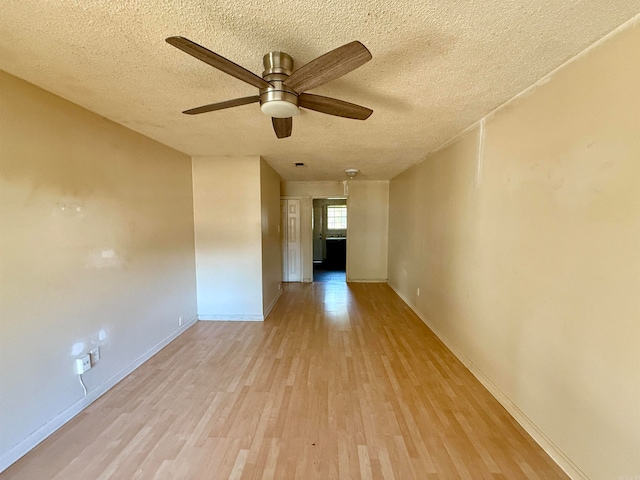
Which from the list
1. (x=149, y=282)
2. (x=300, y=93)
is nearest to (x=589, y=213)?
(x=300, y=93)

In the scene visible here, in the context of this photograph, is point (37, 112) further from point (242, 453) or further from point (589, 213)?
point (589, 213)

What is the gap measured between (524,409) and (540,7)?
7.40ft

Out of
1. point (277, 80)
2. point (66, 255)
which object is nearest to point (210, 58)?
point (277, 80)

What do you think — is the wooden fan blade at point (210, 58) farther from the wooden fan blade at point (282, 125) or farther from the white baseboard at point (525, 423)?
the white baseboard at point (525, 423)

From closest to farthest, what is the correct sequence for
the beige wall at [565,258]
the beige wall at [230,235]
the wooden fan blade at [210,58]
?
the wooden fan blade at [210,58]
the beige wall at [565,258]
the beige wall at [230,235]

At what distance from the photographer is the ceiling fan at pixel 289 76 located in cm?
109

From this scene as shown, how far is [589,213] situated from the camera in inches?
53.9

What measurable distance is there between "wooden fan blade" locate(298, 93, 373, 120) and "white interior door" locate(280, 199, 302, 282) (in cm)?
458

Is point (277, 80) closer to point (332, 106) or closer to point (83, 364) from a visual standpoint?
point (332, 106)

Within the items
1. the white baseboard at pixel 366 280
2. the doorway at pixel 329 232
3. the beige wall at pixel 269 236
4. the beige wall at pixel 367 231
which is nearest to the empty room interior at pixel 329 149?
the beige wall at pixel 269 236

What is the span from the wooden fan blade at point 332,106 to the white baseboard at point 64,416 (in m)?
2.59

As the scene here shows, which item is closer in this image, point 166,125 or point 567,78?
point 567,78

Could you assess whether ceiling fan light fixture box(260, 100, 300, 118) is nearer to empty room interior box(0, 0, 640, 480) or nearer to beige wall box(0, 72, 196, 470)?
empty room interior box(0, 0, 640, 480)

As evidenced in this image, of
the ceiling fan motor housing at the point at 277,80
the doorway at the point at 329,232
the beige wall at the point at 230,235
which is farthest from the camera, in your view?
the doorway at the point at 329,232
